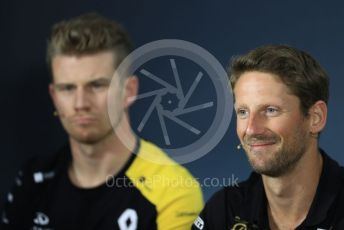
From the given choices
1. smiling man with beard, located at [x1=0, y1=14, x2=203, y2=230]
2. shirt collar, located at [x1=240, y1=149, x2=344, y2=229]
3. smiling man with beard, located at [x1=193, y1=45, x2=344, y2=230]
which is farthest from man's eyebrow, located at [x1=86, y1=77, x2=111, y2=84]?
shirt collar, located at [x1=240, y1=149, x2=344, y2=229]

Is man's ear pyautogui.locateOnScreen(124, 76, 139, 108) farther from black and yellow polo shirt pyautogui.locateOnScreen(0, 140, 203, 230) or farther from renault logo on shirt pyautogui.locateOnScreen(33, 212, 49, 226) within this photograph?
renault logo on shirt pyautogui.locateOnScreen(33, 212, 49, 226)

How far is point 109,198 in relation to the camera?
151cm

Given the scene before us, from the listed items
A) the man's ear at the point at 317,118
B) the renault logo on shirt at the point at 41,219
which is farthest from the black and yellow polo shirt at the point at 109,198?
the man's ear at the point at 317,118

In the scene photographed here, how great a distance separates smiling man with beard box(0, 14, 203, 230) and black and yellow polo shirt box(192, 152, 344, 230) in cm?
12

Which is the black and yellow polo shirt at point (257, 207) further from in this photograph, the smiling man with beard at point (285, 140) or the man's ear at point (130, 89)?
the man's ear at point (130, 89)

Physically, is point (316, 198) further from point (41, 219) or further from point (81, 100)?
point (41, 219)

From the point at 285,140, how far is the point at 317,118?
0.34 feet

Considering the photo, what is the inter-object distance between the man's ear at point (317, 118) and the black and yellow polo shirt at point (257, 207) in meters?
0.08

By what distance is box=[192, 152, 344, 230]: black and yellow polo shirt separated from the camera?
4.04ft

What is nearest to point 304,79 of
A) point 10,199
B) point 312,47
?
point 312,47

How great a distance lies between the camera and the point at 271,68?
4.10 feet

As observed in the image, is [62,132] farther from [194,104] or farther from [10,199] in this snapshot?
[194,104]
